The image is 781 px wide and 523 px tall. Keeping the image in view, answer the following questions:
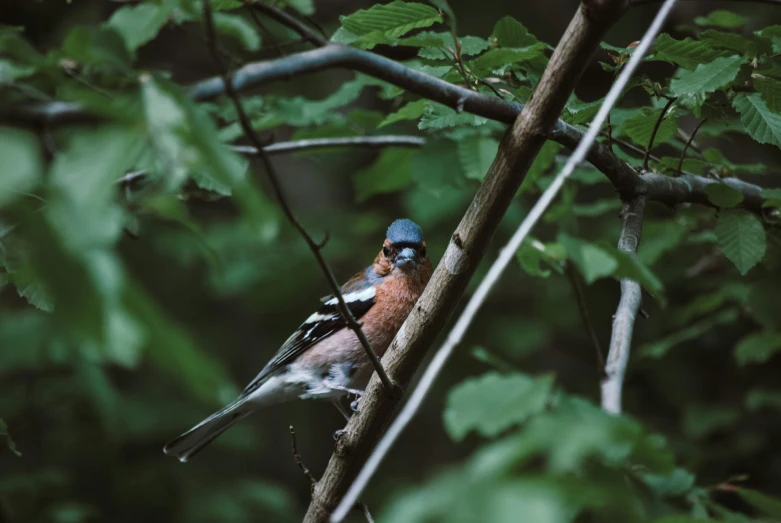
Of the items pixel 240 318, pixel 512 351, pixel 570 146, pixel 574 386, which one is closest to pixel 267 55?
pixel 240 318

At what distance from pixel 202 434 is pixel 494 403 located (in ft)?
13.8

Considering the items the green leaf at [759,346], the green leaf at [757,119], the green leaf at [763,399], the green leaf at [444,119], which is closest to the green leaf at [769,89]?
the green leaf at [757,119]

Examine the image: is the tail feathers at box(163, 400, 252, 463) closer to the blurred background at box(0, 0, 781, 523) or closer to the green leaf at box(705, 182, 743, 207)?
the blurred background at box(0, 0, 781, 523)

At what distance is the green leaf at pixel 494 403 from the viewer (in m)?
1.55

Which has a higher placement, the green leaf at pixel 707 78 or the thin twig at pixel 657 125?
the green leaf at pixel 707 78

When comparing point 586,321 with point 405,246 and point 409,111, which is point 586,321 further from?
point 405,246

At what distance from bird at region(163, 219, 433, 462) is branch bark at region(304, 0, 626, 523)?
4.40ft

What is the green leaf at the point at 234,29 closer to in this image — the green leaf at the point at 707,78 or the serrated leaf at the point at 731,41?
the green leaf at the point at 707,78

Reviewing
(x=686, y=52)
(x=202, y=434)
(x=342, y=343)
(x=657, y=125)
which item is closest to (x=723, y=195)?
(x=657, y=125)

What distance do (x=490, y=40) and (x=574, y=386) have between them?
5362 mm

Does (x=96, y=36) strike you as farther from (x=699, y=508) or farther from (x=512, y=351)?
(x=512, y=351)

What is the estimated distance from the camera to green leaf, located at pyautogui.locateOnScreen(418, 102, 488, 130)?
3404mm

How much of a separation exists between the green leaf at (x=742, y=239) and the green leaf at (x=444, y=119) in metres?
1.20

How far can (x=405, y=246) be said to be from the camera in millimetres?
5215
